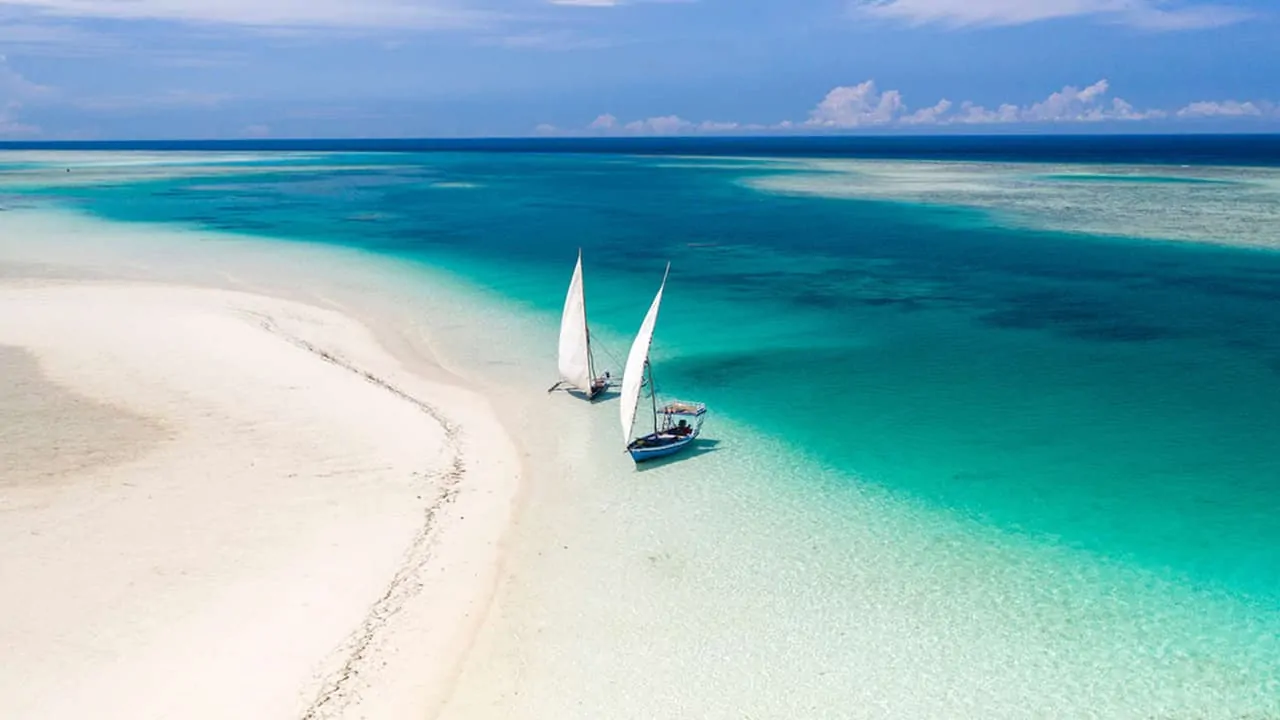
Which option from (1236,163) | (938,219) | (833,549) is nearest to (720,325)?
(833,549)

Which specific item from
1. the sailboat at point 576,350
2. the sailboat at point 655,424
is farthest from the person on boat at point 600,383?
the sailboat at point 655,424

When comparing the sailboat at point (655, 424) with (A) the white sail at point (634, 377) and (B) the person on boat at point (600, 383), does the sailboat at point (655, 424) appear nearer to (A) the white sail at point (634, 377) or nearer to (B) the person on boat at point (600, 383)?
(A) the white sail at point (634, 377)

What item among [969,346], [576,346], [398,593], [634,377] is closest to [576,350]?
[576,346]

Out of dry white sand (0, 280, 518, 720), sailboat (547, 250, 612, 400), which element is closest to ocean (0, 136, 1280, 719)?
sailboat (547, 250, 612, 400)

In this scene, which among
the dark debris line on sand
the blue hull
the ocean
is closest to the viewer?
the dark debris line on sand

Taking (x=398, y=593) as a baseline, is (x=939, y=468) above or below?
above

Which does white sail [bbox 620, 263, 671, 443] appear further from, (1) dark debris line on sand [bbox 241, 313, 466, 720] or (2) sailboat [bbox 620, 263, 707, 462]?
(1) dark debris line on sand [bbox 241, 313, 466, 720]

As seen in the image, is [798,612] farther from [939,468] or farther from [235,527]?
[235,527]

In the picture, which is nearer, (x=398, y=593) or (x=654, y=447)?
(x=398, y=593)
